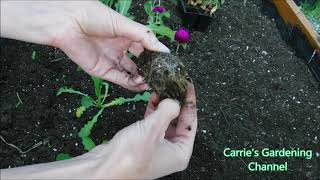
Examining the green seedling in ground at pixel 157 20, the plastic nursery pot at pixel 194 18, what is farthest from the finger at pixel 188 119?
the plastic nursery pot at pixel 194 18

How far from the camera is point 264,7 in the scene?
318cm

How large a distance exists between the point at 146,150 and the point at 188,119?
32cm

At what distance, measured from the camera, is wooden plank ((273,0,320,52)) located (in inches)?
110

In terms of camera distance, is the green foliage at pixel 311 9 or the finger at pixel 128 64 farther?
the green foliage at pixel 311 9

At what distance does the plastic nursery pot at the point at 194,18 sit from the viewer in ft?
9.15

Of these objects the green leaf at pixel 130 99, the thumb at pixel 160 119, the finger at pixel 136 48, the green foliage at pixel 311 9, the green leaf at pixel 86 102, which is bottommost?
the green leaf at pixel 86 102

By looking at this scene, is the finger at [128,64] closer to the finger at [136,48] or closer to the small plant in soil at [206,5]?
the finger at [136,48]

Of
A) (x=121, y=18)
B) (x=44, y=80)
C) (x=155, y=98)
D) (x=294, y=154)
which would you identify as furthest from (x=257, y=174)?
(x=44, y=80)

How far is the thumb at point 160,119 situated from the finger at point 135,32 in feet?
1.01

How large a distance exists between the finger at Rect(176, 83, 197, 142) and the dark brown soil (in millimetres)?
560

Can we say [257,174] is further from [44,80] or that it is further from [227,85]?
[44,80]

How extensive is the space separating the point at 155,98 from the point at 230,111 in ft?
2.57

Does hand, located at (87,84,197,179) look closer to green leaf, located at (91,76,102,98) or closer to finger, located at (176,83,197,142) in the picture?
finger, located at (176,83,197,142)

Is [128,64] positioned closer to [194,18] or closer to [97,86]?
[97,86]
